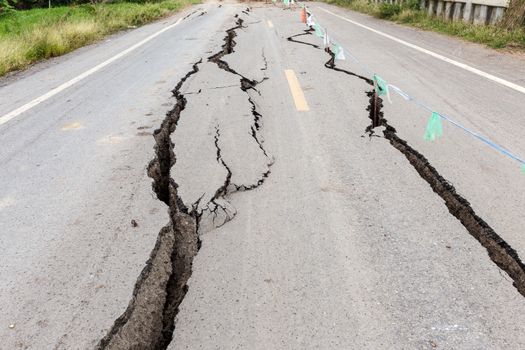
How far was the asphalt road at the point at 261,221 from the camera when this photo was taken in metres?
2.01

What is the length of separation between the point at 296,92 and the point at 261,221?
130 inches

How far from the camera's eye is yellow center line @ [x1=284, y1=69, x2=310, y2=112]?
16.8 ft

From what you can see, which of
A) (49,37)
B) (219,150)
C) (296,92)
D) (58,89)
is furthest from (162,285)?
(49,37)

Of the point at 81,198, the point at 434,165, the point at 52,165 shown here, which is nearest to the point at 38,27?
the point at 52,165

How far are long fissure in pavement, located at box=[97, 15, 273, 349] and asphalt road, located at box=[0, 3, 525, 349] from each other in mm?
10

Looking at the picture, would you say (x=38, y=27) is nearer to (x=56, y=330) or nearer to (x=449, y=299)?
(x=56, y=330)

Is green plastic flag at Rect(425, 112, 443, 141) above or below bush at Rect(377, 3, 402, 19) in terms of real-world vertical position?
below

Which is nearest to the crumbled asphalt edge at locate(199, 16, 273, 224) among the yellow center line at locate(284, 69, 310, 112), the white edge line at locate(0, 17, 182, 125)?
the yellow center line at locate(284, 69, 310, 112)

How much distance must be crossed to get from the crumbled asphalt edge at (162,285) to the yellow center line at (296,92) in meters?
2.26

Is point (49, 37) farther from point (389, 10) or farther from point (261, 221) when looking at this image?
point (389, 10)

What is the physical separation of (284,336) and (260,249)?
27.0 inches

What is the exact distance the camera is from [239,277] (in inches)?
91.1

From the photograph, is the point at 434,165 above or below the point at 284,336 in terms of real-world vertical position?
above

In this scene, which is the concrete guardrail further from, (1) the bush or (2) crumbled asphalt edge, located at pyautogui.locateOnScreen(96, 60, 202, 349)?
(2) crumbled asphalt edge, located at pyautogui.locateOnScreen(96, 60, 202, 349)
